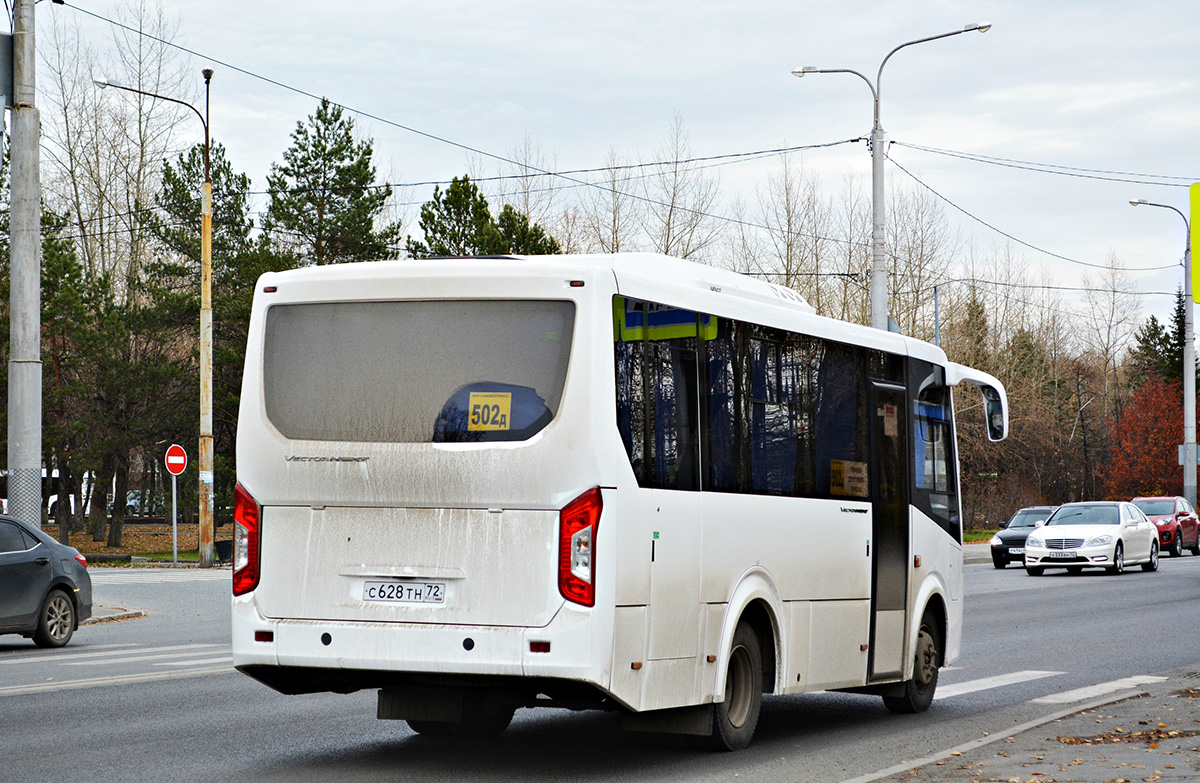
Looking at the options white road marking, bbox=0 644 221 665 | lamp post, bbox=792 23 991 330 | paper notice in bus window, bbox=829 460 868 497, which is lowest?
white road marking, bbox=0 644 221 665

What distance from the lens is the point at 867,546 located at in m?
10.8

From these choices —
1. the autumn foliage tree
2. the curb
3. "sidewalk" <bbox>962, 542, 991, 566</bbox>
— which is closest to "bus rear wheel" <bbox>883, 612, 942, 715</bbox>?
the curb

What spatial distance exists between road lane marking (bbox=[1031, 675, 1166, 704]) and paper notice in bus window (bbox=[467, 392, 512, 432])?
615cm

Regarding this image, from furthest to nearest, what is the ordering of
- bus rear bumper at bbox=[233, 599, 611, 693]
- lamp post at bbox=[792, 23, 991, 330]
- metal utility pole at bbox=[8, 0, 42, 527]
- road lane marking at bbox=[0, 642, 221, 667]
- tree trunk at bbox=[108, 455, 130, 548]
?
tree trunk at bbox=[108, 455, 130, 548], lamp post at bbox=[792, 23, 991, 330], metal utility pole at bbox=[8, 0, 42, 527], road lane marking at bbox=[0, 642, 221, 667], bus rear bumper at bbox=[233, 599, 611, 693]

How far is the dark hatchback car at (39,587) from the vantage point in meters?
16.8

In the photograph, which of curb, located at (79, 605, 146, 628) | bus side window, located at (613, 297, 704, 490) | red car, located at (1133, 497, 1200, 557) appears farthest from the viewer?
red car, located at (1133, 497, 1200, 557)

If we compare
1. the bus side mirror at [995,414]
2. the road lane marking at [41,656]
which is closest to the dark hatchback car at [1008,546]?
the bus side mirror at [995,414]

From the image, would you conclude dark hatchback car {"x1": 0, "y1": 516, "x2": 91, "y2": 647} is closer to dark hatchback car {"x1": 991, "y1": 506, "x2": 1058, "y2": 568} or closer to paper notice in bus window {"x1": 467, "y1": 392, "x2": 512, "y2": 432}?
paper notice in bus window {"x1": 467, "y1": 392, "x2": 512, "y2": 432}

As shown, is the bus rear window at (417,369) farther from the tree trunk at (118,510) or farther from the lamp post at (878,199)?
the tree trunk at (118,510)

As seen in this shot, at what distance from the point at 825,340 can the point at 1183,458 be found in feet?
141

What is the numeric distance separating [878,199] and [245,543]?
73.5ft

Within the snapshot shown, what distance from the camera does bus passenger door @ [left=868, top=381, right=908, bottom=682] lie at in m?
10.9

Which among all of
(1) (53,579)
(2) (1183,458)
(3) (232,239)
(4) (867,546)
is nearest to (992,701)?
(4) (867,546)

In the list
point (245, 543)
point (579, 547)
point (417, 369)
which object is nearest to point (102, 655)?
point (245, 543)
